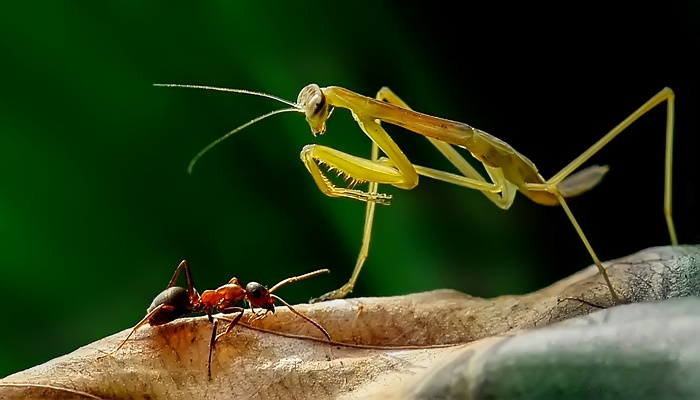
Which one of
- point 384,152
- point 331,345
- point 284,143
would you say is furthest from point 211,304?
point 284,143

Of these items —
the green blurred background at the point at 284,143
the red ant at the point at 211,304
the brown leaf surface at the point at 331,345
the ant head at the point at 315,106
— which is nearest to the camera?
the brown leaf surface at the point at 331,345

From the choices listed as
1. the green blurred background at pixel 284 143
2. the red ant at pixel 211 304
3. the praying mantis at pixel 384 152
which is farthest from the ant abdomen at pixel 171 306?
the green blurred background at pixel 284 143

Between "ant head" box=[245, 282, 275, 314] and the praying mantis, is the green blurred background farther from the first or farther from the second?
"ant head" box=[245, 282, 275, 314]

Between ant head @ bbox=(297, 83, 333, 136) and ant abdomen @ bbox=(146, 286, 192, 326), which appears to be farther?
ant head @ bbox=(297, 83, 333, 136)

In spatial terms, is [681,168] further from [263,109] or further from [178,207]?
[178,207]

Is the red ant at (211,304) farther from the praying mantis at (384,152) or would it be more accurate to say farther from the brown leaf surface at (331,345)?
the praying mantis at (384,152)

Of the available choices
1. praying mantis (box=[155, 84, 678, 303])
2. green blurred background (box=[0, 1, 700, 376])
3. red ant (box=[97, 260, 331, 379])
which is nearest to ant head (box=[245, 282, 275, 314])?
red ant (box=[97, 260, 331, 379])

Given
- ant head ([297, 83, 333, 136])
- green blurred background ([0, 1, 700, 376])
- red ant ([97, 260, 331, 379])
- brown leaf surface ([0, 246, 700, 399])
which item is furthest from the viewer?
green blurred background ([0, 1, 700, 376])
